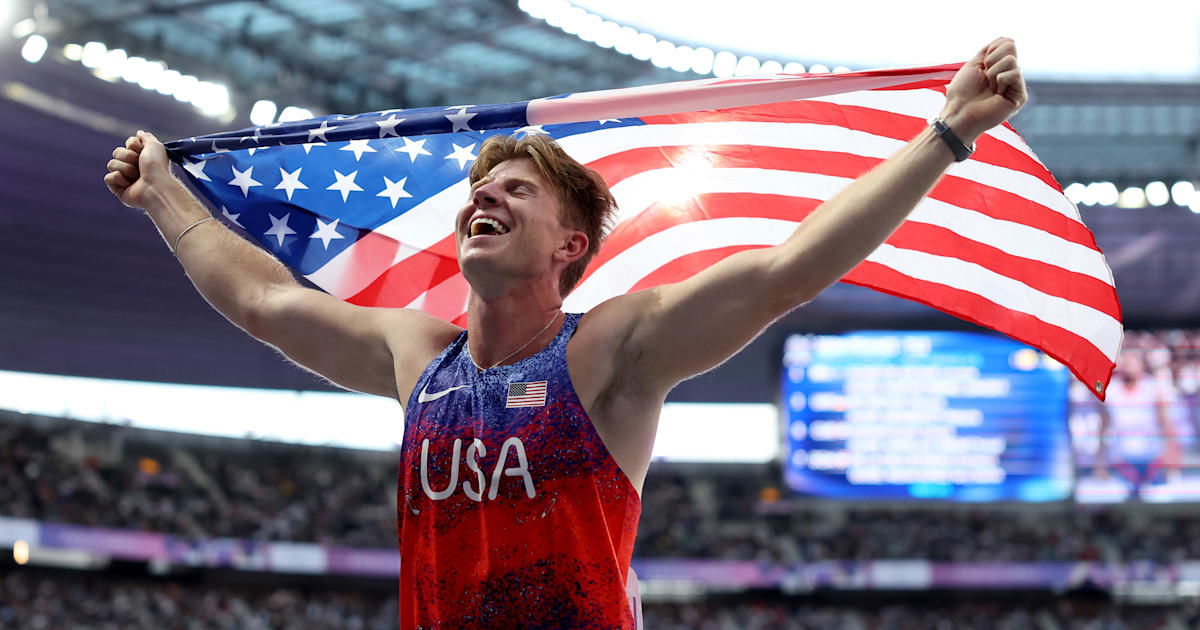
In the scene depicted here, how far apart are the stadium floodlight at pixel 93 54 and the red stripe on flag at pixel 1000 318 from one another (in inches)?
726

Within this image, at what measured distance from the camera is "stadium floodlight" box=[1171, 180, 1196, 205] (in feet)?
80.8

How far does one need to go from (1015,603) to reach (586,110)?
93.9ft

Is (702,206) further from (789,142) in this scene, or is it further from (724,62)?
(724,62)

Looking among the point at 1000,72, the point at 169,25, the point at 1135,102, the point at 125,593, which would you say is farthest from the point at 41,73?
the point at 1135,102

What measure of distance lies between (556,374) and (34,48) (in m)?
18.6

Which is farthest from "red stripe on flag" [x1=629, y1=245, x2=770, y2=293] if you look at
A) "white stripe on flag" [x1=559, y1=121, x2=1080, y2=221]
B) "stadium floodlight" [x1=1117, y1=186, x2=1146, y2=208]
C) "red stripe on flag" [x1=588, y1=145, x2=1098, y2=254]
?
"stadium floodlight" [x1=1117, y1=186, x2=1146, y2=208]

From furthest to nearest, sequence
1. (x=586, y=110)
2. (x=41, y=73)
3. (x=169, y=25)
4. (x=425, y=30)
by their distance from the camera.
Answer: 1. (x=425, y=30)
2. (x=169, y=25)
3. (x=41, y=73)
4. (x=586, y=110)

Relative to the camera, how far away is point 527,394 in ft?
7.11

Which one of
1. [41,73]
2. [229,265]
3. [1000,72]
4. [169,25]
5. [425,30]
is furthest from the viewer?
[425,30]

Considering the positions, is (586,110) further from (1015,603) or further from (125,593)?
(1015,603)

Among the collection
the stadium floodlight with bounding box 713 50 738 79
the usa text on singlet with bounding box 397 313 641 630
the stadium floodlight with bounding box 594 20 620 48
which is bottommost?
the usa text on singlet with bounding box 397 313 641 630

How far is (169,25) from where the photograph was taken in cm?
2047

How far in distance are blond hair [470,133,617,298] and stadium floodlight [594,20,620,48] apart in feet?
71.0

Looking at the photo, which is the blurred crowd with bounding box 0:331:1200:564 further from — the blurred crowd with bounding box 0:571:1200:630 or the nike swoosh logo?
the nike swoosh logo
